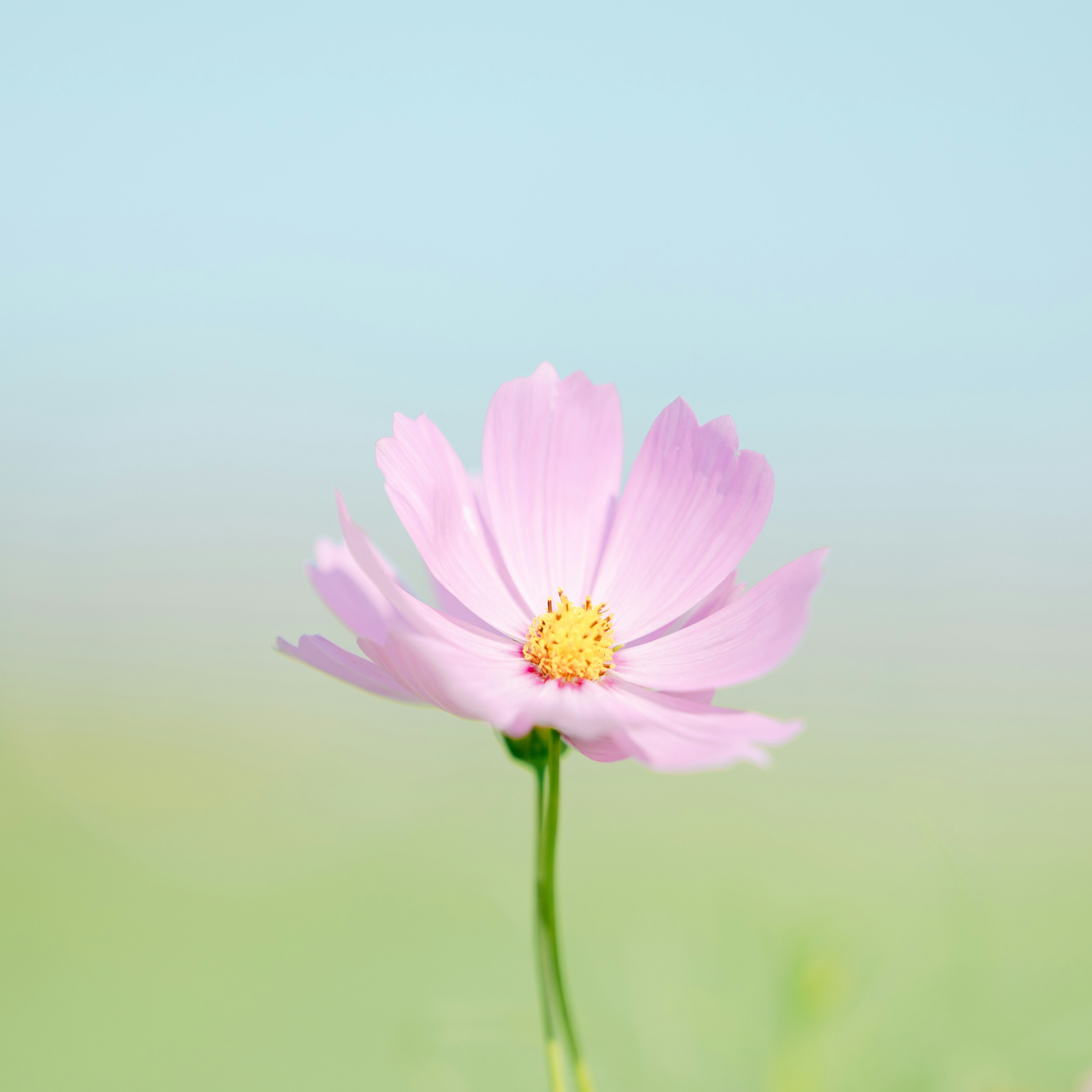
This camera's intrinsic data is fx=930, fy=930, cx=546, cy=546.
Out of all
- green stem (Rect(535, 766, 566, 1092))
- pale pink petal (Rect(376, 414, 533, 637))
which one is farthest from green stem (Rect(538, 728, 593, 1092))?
pale pink petal (Rect(376, 414, 533, 637))

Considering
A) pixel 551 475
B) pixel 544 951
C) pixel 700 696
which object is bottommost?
pixel 544 951

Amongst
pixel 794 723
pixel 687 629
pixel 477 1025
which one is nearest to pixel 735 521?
pixel 687 629

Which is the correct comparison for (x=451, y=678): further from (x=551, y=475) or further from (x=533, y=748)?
(x=551, y=475)

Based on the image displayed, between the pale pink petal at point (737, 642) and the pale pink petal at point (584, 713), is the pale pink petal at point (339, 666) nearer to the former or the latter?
the pale pink petal at point (584, 713)

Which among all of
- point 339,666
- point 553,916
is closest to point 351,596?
point 339,666

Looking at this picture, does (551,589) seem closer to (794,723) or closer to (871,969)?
(794,723)
